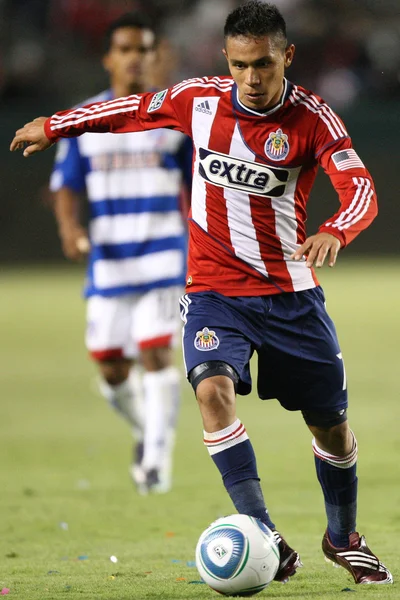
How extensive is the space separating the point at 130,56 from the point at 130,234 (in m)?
1.13

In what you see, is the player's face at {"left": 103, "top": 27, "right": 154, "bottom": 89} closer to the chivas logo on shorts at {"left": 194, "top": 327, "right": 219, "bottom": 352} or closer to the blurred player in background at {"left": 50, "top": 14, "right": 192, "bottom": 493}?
the blurred player in background at {"left": 50, "top": 14, "right": 192, "bottom": 493}

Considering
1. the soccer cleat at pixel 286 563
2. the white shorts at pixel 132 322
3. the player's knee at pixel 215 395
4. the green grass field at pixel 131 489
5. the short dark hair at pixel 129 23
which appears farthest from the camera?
the short dark hair at pixel 129 23

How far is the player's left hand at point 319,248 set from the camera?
12.3ft

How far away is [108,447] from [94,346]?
152 centimetres

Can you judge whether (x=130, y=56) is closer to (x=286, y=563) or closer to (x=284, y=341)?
(x=284, y=341)

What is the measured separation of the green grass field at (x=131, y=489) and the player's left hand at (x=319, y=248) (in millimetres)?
1125

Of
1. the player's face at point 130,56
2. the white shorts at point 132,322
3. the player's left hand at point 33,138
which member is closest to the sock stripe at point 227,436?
the player's left hand at point 33,138

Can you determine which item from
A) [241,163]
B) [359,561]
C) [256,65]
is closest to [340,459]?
[359,561]

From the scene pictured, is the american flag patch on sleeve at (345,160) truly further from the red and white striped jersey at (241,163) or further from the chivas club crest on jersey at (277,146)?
the chivas club crest on jersey at (277,146)

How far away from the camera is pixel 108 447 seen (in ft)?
28.5

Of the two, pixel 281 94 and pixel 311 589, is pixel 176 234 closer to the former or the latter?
pixel 281 94

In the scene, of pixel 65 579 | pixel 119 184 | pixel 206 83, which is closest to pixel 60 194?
pixel 119 184

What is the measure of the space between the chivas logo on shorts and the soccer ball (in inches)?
24.2

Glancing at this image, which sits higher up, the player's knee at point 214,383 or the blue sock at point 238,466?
the player's knee at point 214,383
